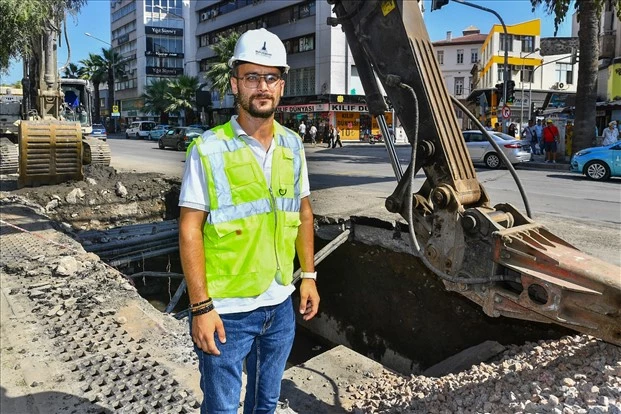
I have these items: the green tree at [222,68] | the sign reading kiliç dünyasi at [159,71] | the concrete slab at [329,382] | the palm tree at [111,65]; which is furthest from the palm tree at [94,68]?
the concrete slab at [329,382]

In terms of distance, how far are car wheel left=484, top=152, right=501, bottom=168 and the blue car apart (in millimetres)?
2783

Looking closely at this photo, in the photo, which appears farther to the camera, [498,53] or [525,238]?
[498,53]

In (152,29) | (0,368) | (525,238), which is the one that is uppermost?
(152,29)

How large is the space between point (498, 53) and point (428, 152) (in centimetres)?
5186

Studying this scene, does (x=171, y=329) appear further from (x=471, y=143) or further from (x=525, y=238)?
(x=471, y=143)

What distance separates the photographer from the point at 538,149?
23828 mm

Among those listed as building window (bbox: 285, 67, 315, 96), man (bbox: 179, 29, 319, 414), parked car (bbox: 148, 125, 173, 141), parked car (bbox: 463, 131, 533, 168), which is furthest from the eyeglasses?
parked car (bbox: 148, 125, 173, 141)

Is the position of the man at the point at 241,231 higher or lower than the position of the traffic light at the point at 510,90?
lower

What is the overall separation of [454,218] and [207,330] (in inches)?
74.0

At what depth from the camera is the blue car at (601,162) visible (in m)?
14.2

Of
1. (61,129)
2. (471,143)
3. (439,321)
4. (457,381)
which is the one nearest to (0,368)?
(457,381)

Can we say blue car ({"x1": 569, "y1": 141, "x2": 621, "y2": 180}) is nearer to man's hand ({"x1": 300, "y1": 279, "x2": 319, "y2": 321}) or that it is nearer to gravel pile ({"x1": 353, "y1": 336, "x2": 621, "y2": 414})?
gravel pile ({"x1": 353, "y1": 336, "x2": 621, "y2": 414})

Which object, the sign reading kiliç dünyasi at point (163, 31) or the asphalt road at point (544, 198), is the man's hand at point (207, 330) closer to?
the asphalt road at point (544, 198)

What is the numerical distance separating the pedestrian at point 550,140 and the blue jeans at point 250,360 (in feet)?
63.7
